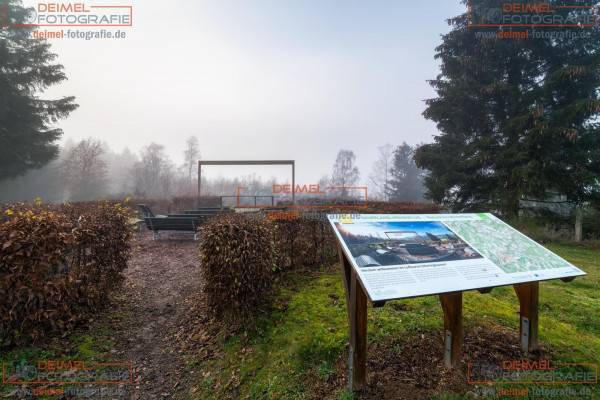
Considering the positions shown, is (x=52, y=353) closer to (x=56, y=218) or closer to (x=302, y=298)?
(x=56, y=218)

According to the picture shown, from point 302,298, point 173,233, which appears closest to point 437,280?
point 302,298

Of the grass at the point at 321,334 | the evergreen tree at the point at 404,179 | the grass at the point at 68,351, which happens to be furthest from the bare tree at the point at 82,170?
the evergreen tree at the point at 404,179

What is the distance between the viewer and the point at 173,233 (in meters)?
9.66

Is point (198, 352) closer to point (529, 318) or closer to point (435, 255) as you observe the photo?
point (435, 255)

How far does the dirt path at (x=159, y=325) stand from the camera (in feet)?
9.12

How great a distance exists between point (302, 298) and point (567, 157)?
1302 centimetres

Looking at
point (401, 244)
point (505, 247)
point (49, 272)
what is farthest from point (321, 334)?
point (49, 272)

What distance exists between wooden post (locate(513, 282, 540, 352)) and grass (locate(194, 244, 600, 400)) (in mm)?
218

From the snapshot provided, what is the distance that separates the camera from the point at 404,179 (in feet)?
119

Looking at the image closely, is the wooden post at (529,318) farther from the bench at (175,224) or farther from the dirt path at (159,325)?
the bench at (175,224)

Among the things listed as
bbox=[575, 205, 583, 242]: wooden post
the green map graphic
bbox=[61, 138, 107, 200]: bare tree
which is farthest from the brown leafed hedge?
bbox=[61, 138, 107, 200]: bare tree

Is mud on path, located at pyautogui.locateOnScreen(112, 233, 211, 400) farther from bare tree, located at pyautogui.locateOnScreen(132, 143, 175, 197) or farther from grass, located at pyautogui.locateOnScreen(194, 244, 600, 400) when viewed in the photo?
bare tree, located at pyautogui.locateOnScreen(132, 143, 175, 197)

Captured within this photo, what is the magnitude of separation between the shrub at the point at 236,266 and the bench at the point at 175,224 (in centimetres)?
540

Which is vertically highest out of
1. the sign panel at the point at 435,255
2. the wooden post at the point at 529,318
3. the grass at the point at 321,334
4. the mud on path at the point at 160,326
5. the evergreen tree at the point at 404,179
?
the evergreen tree at the point at 404,179
